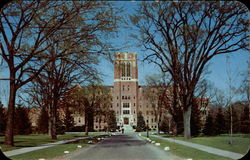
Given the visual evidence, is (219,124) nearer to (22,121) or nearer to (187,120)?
(187,120)

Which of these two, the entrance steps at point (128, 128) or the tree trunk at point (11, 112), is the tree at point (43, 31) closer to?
the tree trunk at point (11, 112)

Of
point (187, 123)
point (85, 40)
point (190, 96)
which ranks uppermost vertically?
point (85, 40)

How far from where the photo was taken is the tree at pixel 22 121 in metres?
10.2

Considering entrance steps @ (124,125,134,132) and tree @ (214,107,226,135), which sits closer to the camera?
tree @ (214,107,226,135)

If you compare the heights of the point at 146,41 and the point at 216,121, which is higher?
the point at 146,41

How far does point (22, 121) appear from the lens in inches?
421

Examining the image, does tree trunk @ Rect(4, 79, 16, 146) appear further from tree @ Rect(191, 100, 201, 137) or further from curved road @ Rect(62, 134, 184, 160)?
tree @ Rect(191, 100, 201, 137)

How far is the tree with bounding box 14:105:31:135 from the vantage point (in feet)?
33.4

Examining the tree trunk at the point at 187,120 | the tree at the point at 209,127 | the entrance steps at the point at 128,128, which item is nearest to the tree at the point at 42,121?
the tree trunk at the point at 187,120

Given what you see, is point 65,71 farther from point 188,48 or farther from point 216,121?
point 216,121

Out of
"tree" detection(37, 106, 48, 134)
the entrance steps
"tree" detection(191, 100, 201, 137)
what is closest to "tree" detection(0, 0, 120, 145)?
"tree" detection(37, 106, 48, 134)

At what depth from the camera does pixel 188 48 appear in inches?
488

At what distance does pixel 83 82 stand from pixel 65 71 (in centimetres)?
121

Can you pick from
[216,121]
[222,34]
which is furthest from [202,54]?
[216,121]
